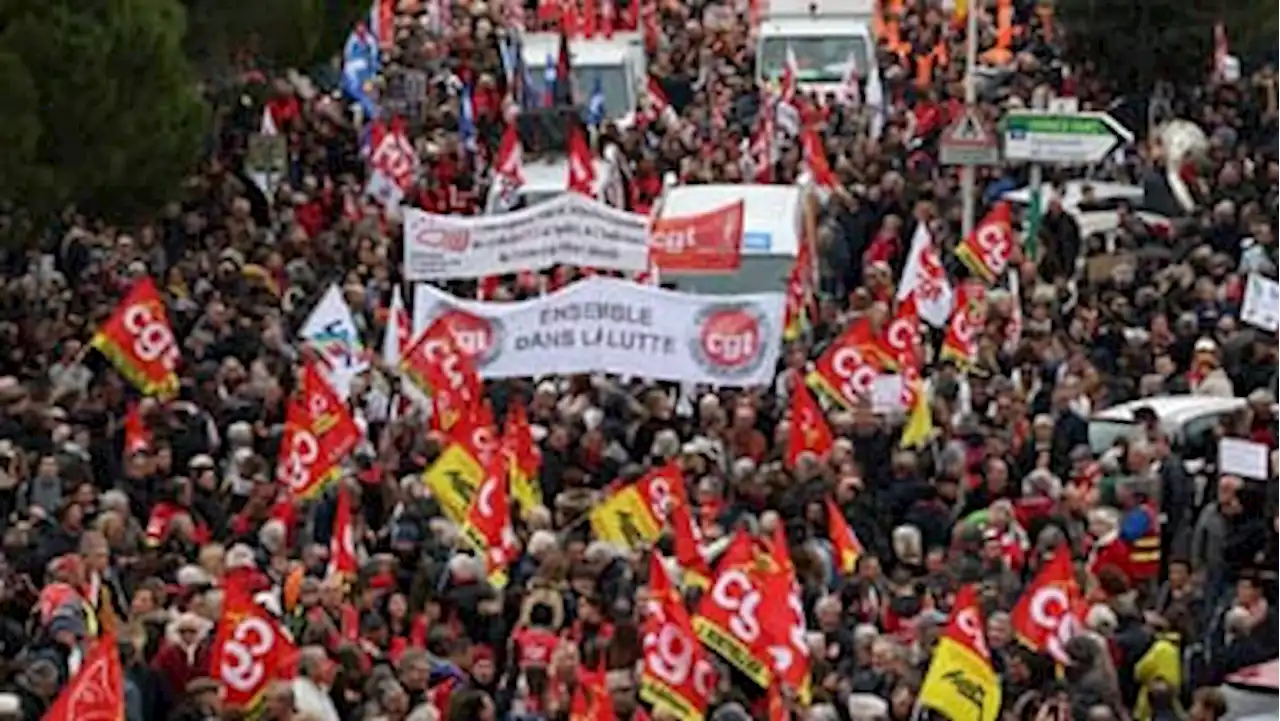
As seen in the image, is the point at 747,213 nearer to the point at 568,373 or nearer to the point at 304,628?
the point at 568,373

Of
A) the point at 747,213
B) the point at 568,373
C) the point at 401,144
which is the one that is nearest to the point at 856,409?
the point at 568,373

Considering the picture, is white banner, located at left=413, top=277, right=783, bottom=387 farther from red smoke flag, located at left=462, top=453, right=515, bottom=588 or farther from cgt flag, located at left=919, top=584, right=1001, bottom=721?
cgt flag, located at left=919, top=584, right=1001, bottom=721

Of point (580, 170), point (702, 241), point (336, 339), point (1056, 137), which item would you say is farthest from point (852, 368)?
point (1056, 137)

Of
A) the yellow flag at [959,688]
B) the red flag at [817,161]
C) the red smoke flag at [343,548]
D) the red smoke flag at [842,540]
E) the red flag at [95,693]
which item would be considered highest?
the red flag at [95,693]

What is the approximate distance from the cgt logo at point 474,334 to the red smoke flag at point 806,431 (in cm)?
164

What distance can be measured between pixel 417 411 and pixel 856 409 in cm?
237

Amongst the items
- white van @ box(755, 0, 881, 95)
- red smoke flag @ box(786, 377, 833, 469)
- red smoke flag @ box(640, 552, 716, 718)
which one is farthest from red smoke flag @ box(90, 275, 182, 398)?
white van @ box(755, 0, 881, 95)

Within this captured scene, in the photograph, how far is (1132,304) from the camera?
29625mm

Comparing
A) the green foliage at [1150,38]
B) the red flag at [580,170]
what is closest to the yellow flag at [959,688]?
the red flag at [580,170]

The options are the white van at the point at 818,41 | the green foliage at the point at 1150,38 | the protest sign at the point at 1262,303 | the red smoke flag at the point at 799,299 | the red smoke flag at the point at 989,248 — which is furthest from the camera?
the white van at the point at 818,41

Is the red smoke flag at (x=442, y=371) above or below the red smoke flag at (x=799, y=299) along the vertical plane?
above

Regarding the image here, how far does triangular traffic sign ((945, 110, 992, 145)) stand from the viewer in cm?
3353

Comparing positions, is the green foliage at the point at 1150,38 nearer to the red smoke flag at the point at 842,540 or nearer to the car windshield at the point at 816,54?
the car windshield at the point at 816,54

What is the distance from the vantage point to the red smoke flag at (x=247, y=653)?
18172mm
